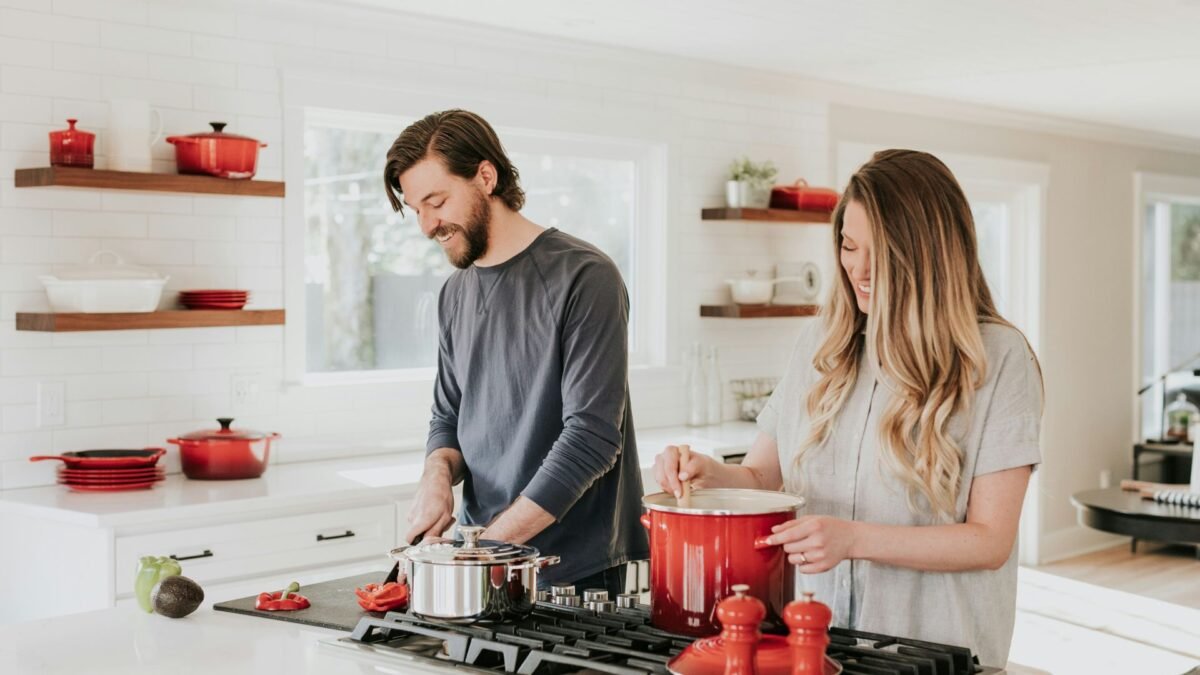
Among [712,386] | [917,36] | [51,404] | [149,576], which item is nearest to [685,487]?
[149,576]

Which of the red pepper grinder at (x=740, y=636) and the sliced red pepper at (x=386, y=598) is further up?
the red pepper grinder at (x=740, y=636)

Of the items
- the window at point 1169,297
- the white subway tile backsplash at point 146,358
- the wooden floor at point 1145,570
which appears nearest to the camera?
the white subway tile backsplash at point 146,358

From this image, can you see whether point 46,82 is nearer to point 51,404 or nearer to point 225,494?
point 51,404

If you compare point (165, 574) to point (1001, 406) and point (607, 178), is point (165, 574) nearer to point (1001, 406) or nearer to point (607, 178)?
point (1001, 406)

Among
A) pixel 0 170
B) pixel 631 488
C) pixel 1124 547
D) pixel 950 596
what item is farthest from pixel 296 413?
pixel 1124 547

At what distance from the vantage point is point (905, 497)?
1.99 metres

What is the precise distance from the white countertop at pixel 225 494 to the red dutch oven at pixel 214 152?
3.12 ft

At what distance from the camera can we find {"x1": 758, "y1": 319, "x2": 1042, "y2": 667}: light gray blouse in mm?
1933

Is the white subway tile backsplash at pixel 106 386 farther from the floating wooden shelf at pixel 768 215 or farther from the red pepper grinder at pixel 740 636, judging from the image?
the red pepper grinder at pixel 740 636

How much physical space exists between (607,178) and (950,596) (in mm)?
3754

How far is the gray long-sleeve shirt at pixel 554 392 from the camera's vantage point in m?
2.39

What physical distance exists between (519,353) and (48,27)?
2228 mm

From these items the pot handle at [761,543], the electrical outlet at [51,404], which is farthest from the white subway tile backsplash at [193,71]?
the pot handle at [761,543]

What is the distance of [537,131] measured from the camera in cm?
515
